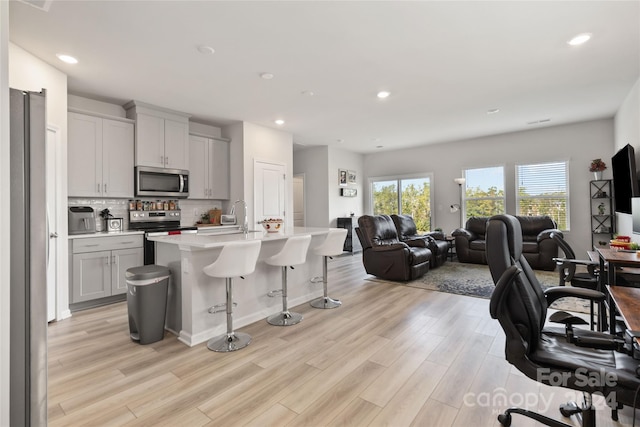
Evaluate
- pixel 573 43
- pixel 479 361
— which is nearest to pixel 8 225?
pixel 479 361

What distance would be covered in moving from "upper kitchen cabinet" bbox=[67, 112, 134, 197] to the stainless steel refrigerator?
3.62 meters

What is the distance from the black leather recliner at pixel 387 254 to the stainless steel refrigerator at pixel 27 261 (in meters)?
4.45

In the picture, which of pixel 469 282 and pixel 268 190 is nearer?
pixel 469 282

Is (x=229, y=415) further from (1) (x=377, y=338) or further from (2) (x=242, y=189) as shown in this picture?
(2) (x=242, y=189)

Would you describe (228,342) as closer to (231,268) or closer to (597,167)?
(231,268)

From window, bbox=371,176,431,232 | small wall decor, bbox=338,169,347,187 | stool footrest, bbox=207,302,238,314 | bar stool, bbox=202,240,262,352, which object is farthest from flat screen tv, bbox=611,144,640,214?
small wall decor, bbox=338,169,347,187

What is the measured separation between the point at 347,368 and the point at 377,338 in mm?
628

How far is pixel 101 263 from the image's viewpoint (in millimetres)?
3930

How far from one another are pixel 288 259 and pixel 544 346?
2.21m

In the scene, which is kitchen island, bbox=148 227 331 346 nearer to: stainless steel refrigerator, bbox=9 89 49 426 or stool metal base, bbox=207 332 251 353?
stool metal base, bbox=207 332 251 353

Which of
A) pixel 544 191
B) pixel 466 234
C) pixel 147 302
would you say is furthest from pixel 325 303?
pixel 544 191

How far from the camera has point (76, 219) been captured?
13.1 feet

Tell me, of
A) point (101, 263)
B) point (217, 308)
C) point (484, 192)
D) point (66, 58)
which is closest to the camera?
point (217, 308)

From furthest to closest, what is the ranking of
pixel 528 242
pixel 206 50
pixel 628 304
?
pixel 528 242 → pixel 206 50 → pixel 628 304
